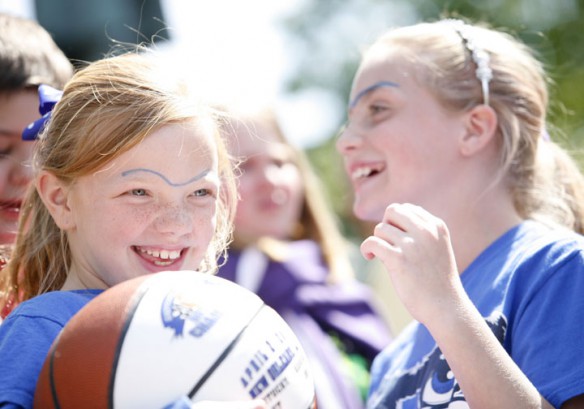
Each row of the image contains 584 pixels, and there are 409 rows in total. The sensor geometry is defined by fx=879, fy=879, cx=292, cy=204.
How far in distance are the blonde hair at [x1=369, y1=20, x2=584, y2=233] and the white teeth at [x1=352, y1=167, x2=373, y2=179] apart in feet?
1.45

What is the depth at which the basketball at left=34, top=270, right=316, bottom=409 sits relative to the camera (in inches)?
91.0

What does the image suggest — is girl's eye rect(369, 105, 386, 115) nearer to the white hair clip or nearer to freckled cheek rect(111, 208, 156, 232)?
the white hair clip

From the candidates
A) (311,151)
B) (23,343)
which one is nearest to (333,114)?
(311,151)

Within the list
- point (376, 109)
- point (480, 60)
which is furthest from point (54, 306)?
point (480, 60)

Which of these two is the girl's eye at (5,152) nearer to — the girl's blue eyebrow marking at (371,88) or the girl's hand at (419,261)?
the girl's blue eyebrow marking at (371,88)

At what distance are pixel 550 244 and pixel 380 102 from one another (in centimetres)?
119

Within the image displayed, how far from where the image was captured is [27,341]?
2490 millimetres

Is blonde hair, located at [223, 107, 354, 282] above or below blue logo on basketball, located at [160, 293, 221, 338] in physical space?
below

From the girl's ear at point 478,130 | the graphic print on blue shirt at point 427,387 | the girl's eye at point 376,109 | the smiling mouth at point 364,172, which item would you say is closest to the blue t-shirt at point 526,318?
the graphic print on blue shirt at point 427,387

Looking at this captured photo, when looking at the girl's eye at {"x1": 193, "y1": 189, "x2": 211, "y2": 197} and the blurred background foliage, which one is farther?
the blurred background foliage

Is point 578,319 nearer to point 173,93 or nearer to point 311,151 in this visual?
point 173,93

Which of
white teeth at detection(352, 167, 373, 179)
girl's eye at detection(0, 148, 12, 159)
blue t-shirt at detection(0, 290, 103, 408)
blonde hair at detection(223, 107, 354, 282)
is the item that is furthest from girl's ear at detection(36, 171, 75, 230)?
blonde hair at detection(223, 107, 354, 282)

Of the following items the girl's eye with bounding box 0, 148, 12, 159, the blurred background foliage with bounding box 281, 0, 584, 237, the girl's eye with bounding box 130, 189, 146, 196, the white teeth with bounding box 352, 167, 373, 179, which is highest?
the girl's eye with bounding box 130, 189, 146, 196

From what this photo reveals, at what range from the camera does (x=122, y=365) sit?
2322 millimetres
